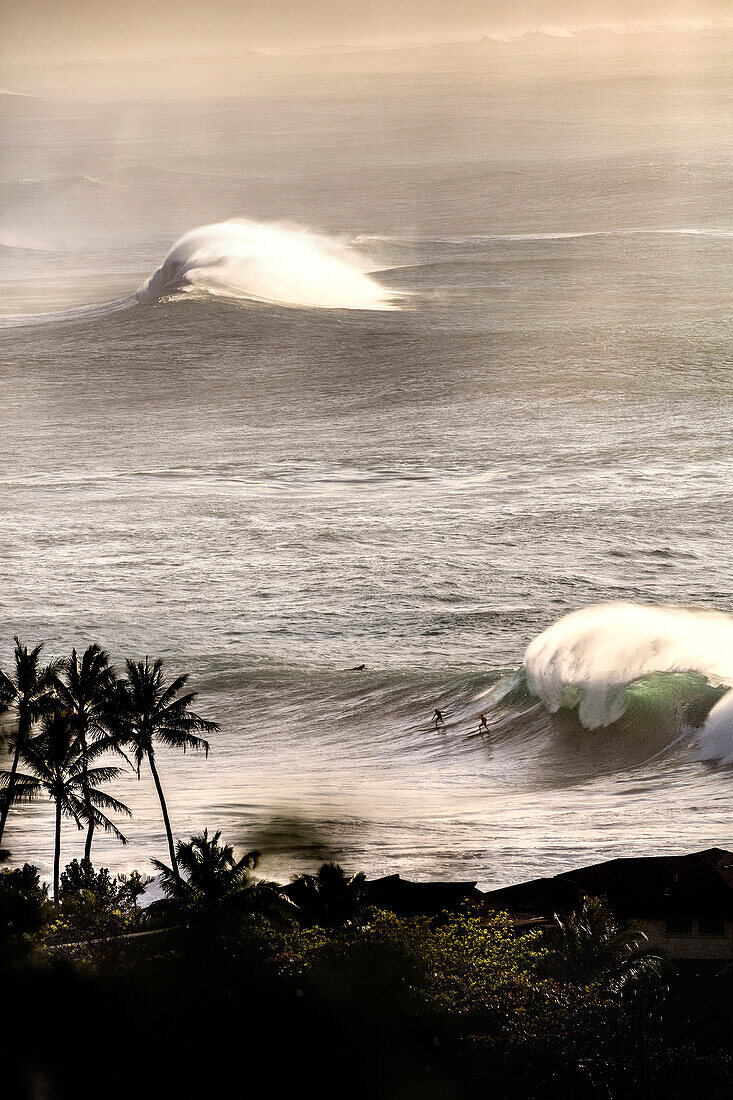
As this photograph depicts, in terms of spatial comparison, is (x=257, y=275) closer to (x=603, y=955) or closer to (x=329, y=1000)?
(x=603, y=955)

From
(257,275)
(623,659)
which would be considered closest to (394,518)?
(623,659)

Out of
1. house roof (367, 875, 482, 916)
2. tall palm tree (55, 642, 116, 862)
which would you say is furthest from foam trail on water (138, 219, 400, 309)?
house roof (367, 875, 482, 916)

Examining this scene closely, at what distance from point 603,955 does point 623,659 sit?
2169cm

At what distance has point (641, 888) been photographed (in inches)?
874

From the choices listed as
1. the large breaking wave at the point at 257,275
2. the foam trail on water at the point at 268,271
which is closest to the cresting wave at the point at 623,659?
the large breaking wave at the point at 257,275

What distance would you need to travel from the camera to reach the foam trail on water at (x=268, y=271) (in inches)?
5635

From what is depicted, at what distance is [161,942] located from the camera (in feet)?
67.3

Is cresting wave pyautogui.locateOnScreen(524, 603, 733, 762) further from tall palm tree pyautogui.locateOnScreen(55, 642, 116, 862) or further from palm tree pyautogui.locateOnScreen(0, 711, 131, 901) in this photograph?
palm tree pyautogui.locateOnScreen(0, 711, 131, 901)

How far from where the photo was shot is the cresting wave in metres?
37.7

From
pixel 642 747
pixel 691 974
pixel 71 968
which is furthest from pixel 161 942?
pixel 642 747

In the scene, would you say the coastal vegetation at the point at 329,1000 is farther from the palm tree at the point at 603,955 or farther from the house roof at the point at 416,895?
the house roof at the point at 416,895

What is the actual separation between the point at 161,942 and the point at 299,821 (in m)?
10.6

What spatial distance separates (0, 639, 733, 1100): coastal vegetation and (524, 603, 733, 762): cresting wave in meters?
14.9

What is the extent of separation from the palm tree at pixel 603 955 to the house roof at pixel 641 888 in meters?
0.99
